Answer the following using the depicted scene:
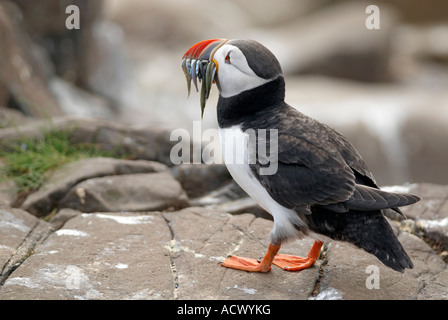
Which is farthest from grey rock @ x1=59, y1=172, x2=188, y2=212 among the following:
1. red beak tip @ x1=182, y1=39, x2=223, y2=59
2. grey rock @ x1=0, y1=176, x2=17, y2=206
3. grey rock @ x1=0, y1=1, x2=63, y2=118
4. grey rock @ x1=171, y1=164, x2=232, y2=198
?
grey rock @ x1=0, y1=1, x2=63, y2=118

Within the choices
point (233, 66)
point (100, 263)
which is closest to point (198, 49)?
point (233, 66)

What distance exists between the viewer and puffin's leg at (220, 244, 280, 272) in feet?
12.8

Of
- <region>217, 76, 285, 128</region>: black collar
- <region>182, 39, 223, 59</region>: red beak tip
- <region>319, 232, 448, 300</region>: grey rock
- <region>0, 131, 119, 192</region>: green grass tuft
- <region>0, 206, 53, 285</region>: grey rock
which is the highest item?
<region>182, 39, 223, 59</region>: red beak tip

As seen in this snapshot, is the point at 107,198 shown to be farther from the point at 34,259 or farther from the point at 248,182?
the point at 248,182

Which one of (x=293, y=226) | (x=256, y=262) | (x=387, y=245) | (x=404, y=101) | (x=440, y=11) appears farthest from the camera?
(x=440, y=11)

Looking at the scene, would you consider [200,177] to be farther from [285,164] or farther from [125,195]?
[285,164]

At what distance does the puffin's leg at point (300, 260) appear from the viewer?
13.3ft

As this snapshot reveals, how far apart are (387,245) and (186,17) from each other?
1363 cm

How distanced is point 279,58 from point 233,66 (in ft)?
37.8

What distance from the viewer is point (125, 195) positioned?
17.0 ft

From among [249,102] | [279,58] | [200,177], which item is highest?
[279,58]

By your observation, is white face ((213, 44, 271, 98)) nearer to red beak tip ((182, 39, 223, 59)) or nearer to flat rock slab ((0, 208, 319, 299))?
red beak tip ((182, 39, 223, 59))

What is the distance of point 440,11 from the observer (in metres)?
18.5

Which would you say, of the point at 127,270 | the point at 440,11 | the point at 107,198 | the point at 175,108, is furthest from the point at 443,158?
the point at 440,11
